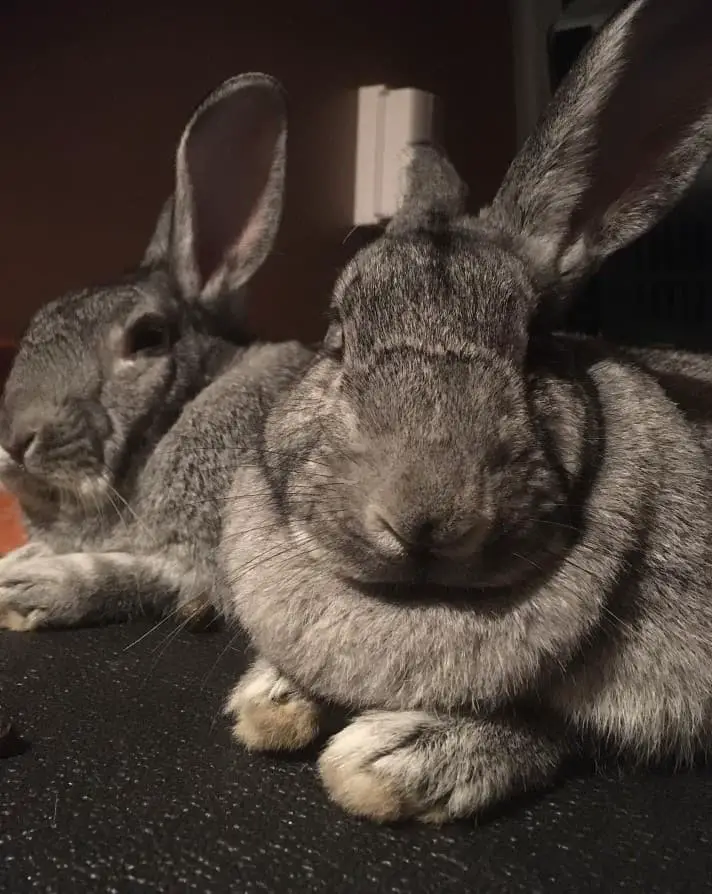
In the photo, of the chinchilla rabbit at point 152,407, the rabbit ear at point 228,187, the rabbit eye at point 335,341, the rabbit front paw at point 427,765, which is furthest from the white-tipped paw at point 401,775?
the rabbit ear at point 228,187

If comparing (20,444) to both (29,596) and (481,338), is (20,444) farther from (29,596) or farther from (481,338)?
(481,338)

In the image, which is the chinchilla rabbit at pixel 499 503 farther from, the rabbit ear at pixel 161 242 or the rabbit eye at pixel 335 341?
the rabbit ear at pixel 161 242

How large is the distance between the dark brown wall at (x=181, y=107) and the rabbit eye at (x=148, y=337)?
255 millimetres

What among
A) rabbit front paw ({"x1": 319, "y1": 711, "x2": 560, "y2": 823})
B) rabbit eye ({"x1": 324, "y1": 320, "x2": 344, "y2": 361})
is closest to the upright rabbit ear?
rabbit eye ({"x1": 324, "y1": 320, "x2": 344, "y2": 361})

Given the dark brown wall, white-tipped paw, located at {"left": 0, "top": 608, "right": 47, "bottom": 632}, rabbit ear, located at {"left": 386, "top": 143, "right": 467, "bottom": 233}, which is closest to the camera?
rabbit ear, located at {"left": 386, "top": 143, "right": 467, "bottom": 233}

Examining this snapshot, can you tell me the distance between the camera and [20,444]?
1.25 m

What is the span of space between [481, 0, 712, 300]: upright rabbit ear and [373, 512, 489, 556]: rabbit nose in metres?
0.32

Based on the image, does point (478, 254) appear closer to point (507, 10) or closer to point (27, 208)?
point (27, 208)

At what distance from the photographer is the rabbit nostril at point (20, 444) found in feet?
4.07

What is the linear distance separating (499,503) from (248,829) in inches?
13.4

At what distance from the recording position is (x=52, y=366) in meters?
1.27

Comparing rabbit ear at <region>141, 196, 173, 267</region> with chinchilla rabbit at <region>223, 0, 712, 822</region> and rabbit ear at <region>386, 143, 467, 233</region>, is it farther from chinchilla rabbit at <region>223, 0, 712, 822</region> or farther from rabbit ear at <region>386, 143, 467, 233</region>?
chinchilla rabbit at <region>223, 0, 712, 822</region>

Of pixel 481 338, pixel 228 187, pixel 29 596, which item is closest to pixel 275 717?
pixel 481 338

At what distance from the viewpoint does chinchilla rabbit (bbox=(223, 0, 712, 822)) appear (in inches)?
27.4
